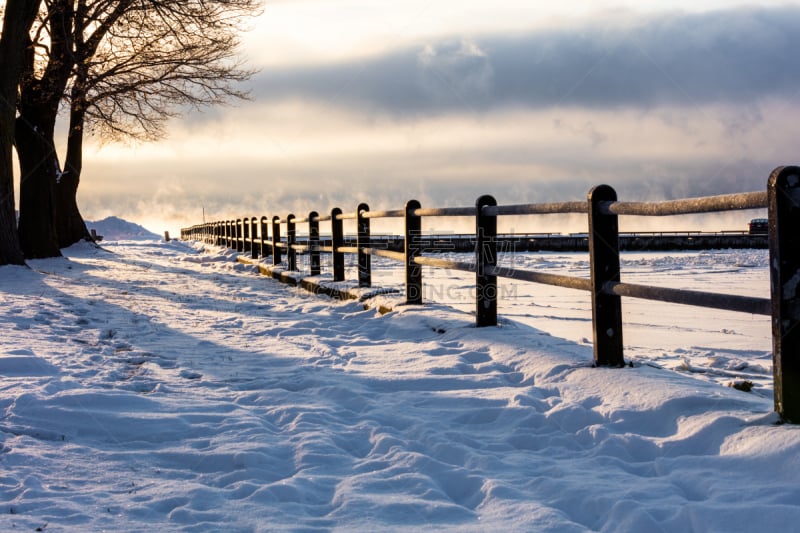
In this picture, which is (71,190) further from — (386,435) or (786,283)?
(786,283)

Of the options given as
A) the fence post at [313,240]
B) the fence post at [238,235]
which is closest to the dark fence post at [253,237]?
the fence post at [238,235]

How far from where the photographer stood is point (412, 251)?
8398 millimetres

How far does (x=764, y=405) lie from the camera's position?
364cm

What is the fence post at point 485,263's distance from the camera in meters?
6.52

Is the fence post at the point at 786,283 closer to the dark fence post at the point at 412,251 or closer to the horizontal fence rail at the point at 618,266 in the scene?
the horizontal fence rail at the point at 618,266

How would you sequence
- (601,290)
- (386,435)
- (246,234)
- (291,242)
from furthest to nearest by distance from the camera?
1. (246,234)
2. (291,242)
3. (601,290)
4. (386,435)

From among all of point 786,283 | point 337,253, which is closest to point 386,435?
point 786,283

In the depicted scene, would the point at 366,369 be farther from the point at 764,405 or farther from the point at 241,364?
the point at 764,405

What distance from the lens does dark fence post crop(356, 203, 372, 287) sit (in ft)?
32.7

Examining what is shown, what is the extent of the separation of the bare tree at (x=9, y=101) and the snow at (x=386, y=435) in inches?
266

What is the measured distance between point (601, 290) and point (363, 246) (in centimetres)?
579

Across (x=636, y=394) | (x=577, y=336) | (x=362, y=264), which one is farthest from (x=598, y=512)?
(x=362, y=264)

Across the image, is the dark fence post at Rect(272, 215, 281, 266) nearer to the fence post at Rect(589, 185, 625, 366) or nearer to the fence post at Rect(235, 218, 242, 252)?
the fence post at Rect(235, 218, 242, 252)

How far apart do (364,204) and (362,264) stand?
0.99 m
